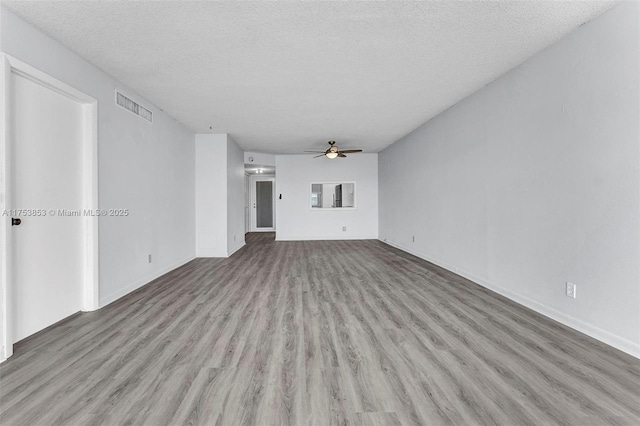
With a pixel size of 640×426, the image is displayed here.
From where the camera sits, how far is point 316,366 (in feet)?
6.35

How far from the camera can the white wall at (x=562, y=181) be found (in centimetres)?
215

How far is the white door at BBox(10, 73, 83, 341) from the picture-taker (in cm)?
235

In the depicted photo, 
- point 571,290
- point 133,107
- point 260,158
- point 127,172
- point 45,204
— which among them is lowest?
point 571,290

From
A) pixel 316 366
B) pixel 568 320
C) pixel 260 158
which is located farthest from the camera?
pixel 260 158

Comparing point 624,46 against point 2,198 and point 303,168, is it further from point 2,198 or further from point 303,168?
point 303,168

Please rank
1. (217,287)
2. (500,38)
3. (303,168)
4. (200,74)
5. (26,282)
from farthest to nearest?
(303,168), (217,287), (200,74), (500,38), (26,282)

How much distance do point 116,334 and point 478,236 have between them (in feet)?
14.2

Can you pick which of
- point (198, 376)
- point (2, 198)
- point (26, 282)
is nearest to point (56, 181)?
point (2, 198)

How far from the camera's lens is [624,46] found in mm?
2156

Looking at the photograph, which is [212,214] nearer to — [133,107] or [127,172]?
[127,172]

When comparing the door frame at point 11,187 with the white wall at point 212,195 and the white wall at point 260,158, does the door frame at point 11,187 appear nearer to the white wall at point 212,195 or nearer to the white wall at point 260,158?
the white wall at point 212,195

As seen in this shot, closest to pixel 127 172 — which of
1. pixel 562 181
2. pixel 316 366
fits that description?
pixel 316 366

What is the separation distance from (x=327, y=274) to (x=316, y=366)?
8.68 feet

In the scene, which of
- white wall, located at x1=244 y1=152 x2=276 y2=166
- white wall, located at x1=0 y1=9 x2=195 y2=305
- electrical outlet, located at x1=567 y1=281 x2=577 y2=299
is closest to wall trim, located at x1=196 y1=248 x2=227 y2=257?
white wall, located at x1=0 y1=9 x2=195 y2=305
